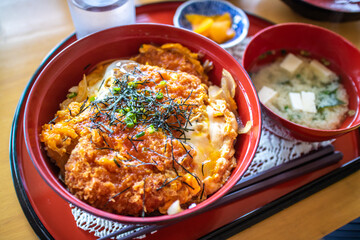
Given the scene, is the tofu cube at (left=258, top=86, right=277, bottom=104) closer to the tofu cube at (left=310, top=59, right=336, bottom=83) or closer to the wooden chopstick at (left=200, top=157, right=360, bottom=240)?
the tofu cube at (left=310, top=59, right=336, bottom=83)

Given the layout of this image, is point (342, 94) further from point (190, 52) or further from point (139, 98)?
point (139, 98)

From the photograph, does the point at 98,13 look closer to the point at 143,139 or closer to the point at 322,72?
the point at 143,139

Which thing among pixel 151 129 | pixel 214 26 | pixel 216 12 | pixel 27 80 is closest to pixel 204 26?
pixel 214 26

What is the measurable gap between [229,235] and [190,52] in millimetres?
1274

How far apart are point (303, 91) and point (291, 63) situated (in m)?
0.27

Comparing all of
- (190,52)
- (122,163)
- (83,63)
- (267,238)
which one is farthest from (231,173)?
(83,63)

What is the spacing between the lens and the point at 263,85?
2408 millimetres

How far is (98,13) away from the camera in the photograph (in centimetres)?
206

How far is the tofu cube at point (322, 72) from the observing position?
2.48 m

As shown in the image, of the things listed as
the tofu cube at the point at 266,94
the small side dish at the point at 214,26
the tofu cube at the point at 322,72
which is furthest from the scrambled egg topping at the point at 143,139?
the tofu cube at the point at 322,72

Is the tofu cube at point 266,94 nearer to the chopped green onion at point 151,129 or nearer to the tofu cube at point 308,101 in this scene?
the tofu cube at point 308,101

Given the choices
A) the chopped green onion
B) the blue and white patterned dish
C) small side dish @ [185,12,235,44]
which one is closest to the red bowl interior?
the blue and white patterned dish

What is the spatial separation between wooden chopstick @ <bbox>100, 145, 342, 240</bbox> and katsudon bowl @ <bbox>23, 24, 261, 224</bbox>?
0.67 ft

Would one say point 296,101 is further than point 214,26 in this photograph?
No
